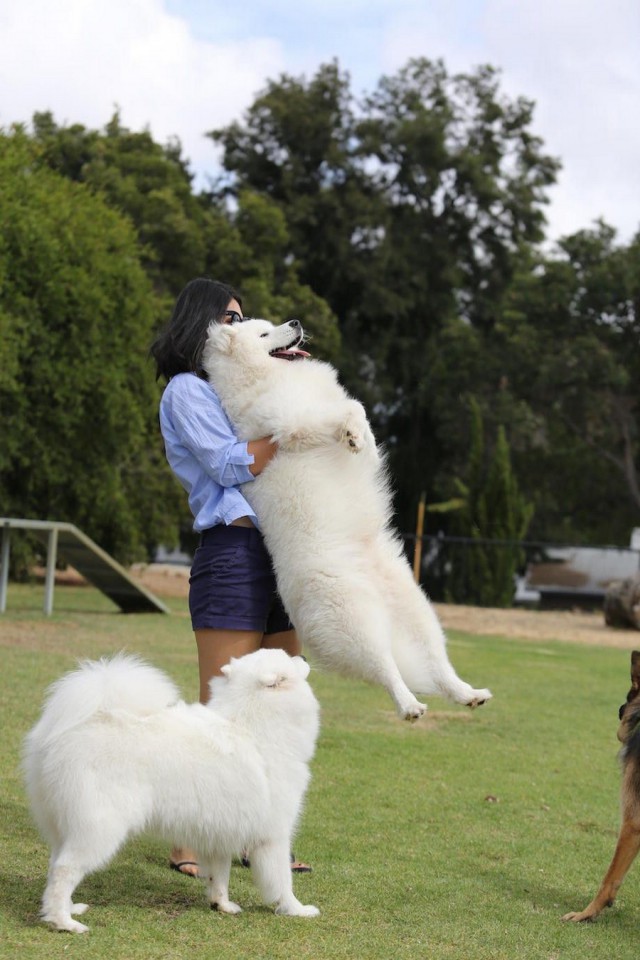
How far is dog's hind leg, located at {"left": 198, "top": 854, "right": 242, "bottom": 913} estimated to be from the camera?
152 inches

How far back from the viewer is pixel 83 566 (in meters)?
15.1

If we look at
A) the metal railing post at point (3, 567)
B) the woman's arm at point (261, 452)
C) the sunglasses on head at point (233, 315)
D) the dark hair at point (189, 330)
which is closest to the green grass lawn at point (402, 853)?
the woman's arm at point (261, 452)

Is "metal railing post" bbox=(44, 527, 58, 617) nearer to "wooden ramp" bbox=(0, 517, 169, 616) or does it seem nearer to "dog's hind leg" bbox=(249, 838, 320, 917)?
"wooden ramp" bbox=(0, 517, 169, 616)

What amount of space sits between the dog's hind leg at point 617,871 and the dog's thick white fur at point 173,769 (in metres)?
1.10

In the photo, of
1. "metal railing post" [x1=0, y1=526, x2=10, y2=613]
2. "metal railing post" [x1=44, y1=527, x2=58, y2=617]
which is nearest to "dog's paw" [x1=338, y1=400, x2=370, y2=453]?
"metal railing post" [x1=44, y1=527, x2=58, y2=617]

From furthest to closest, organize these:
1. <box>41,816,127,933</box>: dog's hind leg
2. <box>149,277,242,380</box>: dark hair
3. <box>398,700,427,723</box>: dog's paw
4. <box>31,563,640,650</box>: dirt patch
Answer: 1. <box>31,563,640,650</box>: dirt patch
2. <box>149,277,242,380</box>: dark hair
3. <box>398,700,427,723</box>: dog's paw
4. <box>41,816,127,933</box>: dog's hind leg

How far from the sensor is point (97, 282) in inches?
706

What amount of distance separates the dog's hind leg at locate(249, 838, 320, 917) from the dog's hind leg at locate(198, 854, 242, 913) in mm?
110

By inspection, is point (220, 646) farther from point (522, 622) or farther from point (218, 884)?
point (522, 622)

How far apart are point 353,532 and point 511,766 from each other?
3.72 metres

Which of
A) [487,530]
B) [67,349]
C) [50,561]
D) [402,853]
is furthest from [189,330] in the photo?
[487,530]

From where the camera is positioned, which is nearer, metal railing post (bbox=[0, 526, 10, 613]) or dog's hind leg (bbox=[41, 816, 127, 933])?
dog's hind leg (bbox=[41, 816, 127, 933])

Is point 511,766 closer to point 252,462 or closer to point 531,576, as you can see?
point 252,462

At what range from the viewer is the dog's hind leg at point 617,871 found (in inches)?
165
